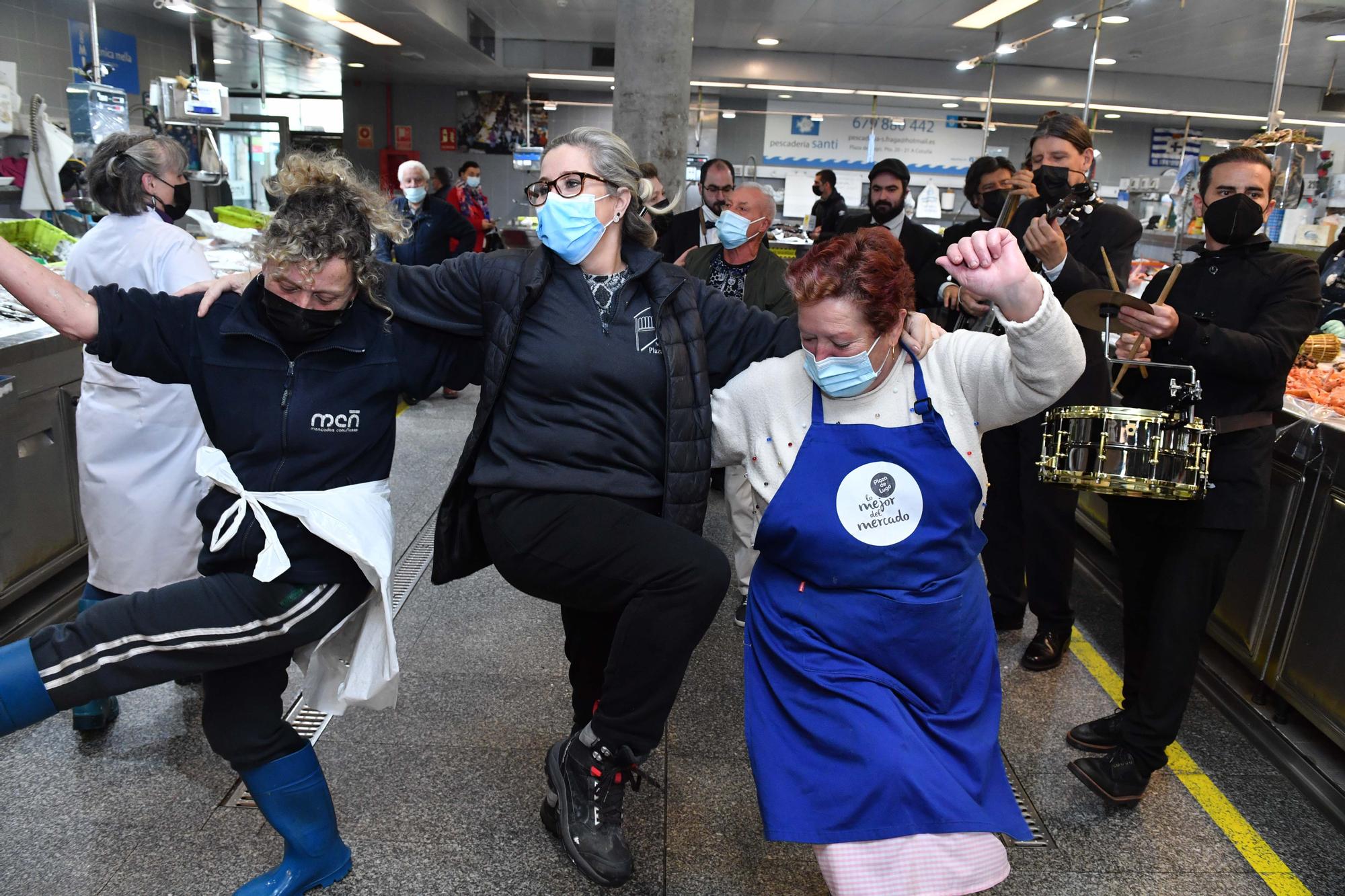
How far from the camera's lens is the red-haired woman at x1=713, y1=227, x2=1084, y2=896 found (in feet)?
5.57

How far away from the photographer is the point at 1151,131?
18.0m

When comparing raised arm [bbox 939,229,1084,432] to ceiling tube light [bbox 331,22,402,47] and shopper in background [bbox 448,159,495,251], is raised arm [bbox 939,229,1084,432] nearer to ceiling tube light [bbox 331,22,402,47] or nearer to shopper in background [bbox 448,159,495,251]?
shopper in background [bbox 448,159,495,251]

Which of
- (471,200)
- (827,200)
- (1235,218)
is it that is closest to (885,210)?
(1235,218)

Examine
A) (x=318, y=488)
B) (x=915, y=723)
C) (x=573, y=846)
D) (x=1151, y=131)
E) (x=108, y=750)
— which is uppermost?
(x=1151, y=131)

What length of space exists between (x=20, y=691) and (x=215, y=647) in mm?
319

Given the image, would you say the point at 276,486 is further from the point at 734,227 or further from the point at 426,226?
the point at 426,226

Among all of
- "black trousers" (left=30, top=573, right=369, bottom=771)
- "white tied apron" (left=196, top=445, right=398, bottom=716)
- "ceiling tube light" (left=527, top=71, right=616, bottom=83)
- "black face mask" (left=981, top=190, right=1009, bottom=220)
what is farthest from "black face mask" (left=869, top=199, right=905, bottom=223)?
"ceiling tube light" (left=527, top=71, right=616, bottom=83)

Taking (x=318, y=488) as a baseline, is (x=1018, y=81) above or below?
above

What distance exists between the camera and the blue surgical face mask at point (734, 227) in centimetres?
405

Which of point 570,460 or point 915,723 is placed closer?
point 915,723

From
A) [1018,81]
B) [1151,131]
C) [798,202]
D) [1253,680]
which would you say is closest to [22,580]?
[1253,680]

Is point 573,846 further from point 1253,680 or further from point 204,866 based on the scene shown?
point 1253,680

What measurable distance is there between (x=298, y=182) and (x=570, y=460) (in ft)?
2.79

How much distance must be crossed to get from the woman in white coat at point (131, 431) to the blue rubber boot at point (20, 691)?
1129 mm
